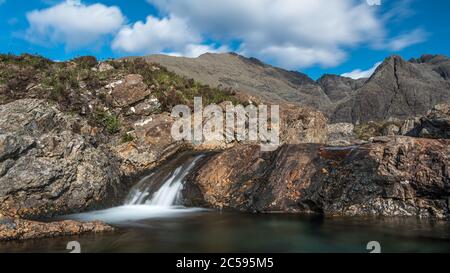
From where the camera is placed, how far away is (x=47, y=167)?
18703mm

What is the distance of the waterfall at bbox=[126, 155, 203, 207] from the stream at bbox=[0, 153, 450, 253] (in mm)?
965

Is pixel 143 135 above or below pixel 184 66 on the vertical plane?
below

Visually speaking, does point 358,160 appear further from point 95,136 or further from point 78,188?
point 95,136

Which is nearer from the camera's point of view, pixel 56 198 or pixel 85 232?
pixel 85 232

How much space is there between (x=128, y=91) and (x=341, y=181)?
1639cm

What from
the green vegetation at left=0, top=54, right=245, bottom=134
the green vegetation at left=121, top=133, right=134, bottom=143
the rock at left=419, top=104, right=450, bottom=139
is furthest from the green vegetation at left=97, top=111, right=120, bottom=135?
the rock at left=419, top=104, right=450, bottom=139

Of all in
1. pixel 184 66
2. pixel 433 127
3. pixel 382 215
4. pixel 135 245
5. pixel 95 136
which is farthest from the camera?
pixel 184 66

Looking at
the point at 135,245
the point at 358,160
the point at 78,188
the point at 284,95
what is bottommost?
the point at 135,245

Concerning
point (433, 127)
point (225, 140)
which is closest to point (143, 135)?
point (225, 140)

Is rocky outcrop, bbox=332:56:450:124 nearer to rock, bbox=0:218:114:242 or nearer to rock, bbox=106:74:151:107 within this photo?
rock, bbox=106:74:151:107

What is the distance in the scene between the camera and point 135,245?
12.6 metres

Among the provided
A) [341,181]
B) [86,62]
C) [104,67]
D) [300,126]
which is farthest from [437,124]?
[86,62]

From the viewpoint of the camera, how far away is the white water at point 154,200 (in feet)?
58.2

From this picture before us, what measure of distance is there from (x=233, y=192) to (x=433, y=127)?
84.9 feet
